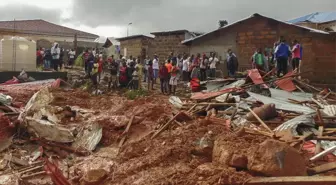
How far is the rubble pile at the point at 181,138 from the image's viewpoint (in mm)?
4785

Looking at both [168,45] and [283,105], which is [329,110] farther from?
[168,45]

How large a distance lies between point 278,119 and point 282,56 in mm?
5737

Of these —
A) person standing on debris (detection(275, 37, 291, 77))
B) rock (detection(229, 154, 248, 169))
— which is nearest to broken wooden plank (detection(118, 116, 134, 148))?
rock (detection(229, 154, 248, 169))

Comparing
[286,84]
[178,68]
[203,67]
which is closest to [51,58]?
[178,68]

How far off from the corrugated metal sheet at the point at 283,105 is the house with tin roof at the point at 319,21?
14.8 m

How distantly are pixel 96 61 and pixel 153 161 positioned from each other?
42.6 feet

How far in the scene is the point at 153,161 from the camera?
5.89m

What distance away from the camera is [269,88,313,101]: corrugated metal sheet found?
32.7 feet

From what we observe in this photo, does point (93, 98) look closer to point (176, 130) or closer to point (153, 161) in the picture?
point (176, 130)

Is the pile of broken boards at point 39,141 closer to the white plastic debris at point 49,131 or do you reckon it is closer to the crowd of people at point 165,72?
the white plastic debris at point 49,131

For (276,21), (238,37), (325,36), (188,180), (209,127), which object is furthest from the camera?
(238,37)

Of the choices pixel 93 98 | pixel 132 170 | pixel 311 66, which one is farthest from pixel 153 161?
pixel 311 66

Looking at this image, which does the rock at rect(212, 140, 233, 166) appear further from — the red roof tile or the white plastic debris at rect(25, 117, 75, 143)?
the red roof tile

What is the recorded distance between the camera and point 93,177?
5816mm
